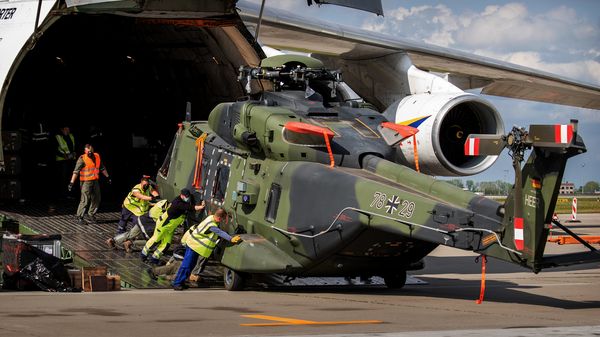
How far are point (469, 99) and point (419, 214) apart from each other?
6.50m

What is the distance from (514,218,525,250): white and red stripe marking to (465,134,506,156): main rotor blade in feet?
2.35

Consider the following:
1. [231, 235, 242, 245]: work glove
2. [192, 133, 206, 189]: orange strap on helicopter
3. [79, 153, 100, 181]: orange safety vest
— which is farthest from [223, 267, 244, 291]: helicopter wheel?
[79, 153, 100, 181]: orange safety vest

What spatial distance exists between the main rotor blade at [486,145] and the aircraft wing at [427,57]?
27.3 ft

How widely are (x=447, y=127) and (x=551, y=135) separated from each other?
23.9 ft

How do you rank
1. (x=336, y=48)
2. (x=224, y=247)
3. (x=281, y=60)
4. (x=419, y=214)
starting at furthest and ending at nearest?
(x=336, y=48), (x=281, y=60), (x=224, y=247), (x=419, y=214)

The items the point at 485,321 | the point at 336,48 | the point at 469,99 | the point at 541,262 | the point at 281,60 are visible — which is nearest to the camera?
the point at 485,321

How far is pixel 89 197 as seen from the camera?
17.1 m

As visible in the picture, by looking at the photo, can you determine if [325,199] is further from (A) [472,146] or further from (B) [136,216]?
(B) [136,216]

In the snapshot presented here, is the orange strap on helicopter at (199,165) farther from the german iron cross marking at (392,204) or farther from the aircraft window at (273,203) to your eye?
the german iron cross marking at (392,204)

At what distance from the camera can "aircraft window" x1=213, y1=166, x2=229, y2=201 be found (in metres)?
13.9

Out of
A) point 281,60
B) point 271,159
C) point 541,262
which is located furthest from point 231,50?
point 541,262

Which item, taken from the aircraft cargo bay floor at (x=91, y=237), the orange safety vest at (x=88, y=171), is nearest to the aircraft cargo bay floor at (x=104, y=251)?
the aircraft cargo bay floor at (x=91, y=237)

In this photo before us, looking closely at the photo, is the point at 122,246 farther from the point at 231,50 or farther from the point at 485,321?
the point at 485,321

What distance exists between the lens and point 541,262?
34.2ft
